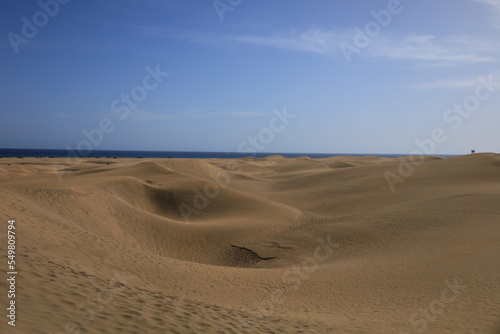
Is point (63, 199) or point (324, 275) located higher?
A: point (63, 199)

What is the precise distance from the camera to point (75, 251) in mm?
9750

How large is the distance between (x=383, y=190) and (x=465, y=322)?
22.3 metres

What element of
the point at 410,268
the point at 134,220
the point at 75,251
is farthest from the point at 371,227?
the point at 75,251

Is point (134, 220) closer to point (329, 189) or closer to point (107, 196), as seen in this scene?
point (107, 196)

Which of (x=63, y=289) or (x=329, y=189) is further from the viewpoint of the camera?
(x=329, y=189)

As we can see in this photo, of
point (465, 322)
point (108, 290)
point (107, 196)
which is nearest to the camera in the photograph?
point (108, 290)
